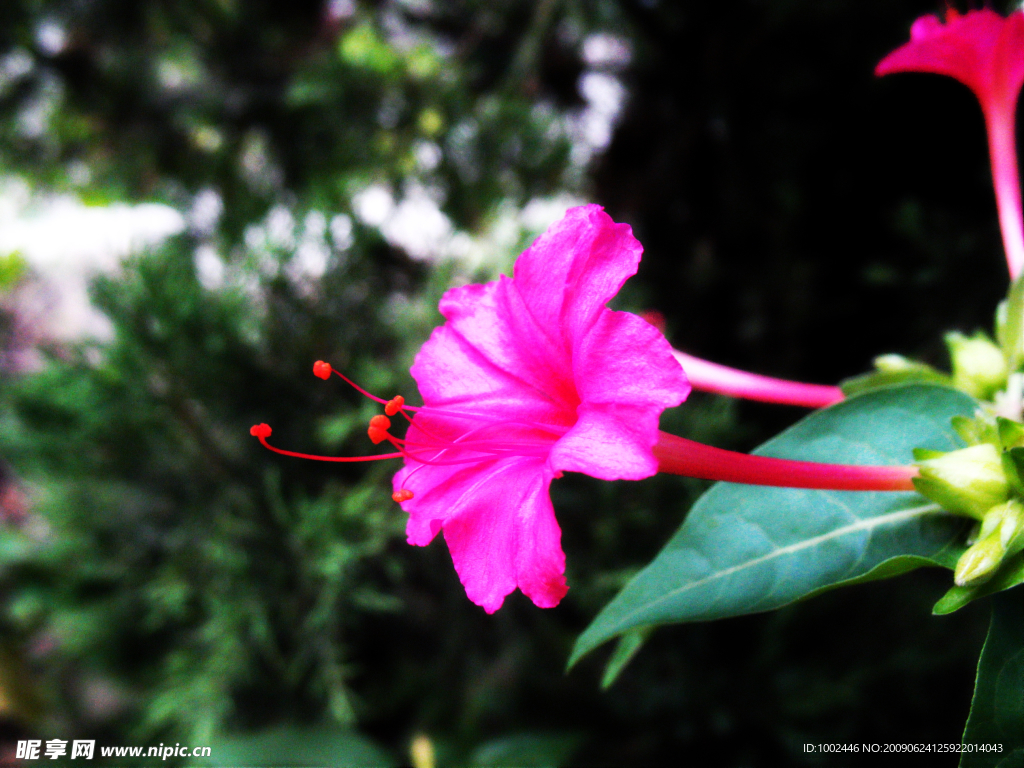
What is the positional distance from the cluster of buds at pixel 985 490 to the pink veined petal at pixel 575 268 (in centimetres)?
30

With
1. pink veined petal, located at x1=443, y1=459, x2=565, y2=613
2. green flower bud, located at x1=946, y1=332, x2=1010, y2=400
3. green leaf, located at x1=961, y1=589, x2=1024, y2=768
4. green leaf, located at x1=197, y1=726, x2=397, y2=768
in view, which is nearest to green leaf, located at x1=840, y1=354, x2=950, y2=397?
green flower bud, located at x1=946, y1=332, x2=1010, y2=400

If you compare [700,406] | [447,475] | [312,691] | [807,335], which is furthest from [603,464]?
[807,335]

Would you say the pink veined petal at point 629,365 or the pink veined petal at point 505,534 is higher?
the pink veined petal at point 629,365

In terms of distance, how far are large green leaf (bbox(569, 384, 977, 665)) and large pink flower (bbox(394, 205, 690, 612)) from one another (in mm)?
130

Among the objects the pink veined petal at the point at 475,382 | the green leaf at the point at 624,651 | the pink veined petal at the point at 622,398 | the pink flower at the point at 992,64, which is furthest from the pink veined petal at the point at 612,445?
the pink flower at the point at 992,64

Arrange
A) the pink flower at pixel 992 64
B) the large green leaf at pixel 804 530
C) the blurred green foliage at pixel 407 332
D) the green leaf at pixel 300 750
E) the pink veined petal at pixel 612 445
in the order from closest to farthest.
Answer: the pink veined petal at pixel 612 445, the large green leaf at pixel 804 530, the pink flower at pixel 992 64, the green leaf at pixel 300 750, the blurred green foliage at pixel 407 332

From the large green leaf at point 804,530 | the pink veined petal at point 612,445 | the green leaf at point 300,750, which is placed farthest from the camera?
the green leaf at point 300,750

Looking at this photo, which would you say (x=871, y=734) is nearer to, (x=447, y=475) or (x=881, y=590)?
(x=881, y=590)

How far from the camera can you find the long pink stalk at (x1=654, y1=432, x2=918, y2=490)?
1.66 ft

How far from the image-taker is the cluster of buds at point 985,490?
488 mm

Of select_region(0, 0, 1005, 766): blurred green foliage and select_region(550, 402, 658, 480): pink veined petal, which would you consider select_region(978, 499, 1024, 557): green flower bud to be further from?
select_region(0, 0, 1005, 766): blurred green foliage

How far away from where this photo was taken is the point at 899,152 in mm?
1598

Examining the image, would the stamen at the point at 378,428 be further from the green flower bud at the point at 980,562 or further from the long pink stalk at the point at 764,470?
the green flower bud at the point at 980,562

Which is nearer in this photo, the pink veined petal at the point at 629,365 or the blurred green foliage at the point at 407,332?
the pink veined petal at the point at 629,365
